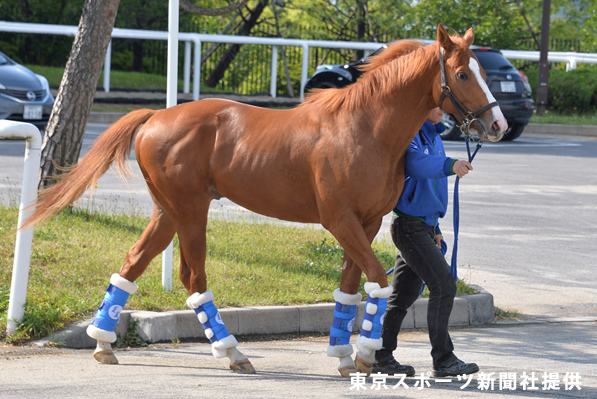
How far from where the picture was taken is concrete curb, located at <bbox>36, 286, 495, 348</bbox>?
600cm

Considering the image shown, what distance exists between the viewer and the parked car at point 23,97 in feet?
49.5

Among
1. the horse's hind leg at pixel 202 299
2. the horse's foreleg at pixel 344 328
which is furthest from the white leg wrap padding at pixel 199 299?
the horse's foreleg at pixel 344 328

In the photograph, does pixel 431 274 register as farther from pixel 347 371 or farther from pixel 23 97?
pixel 23 97

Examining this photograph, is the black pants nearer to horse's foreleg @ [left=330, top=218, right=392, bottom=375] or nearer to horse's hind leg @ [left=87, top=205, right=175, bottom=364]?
horse's foreleg @ [left=330, top=218, right=392, bottom=375]

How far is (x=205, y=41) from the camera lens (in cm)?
2323

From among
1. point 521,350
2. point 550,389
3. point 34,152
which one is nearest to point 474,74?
point 550,389

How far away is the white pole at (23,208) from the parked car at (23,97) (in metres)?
9.71

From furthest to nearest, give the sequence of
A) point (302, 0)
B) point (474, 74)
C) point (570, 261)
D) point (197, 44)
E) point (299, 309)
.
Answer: point (302, 0)
point (197, 44)
point (570, 261)
point (299, 309)
point (474, 74)

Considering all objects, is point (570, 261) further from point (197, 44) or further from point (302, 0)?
point (302, 0)

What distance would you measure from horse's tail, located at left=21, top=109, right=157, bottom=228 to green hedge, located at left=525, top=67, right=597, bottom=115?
65.2 feet

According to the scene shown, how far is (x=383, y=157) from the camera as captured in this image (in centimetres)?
495

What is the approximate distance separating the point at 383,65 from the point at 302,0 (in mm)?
22335

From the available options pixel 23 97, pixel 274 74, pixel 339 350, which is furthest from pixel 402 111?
pixel 274 74

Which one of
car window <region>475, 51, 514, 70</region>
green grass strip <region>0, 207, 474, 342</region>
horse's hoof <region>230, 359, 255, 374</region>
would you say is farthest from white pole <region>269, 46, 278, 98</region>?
horse's hoof <region>230, 359, 255, 374</region>
